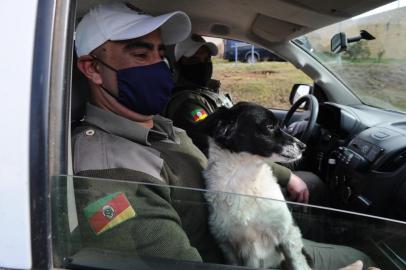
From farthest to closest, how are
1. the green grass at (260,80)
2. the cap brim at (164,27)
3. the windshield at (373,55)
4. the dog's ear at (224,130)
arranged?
the green grass at (260,80) → the windshield at (373,55) → the dog's ear at (224,130) → the cap brim at (164,27)

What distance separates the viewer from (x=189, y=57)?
4.15 m

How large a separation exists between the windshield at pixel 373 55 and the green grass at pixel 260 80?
14.9 inches

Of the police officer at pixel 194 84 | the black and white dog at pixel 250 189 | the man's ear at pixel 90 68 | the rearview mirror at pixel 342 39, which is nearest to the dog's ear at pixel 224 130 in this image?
the black and white dog at pixel 250 189

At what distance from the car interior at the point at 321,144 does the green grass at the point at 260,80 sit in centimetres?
23

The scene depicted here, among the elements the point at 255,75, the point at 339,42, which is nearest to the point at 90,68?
the point at 339,42

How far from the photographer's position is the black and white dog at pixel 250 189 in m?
1.77

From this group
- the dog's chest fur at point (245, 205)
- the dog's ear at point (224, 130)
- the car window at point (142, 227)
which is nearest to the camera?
the car window at point (142, 227)

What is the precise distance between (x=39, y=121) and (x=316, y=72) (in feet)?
11.1

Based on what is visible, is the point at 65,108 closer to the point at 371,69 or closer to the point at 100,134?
the point at 100,134

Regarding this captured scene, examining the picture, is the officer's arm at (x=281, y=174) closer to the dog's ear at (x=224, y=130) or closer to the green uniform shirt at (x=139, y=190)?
the dog's ear at (x=224, y=130)

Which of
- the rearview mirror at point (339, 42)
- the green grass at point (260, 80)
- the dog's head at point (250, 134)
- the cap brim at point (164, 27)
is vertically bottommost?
the green grass at point (260, 80)

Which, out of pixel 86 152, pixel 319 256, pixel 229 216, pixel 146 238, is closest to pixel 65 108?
pixel 86 152

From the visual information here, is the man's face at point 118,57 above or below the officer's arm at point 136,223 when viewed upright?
above

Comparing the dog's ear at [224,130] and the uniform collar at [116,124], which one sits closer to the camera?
the uniform collar at [116,124]
